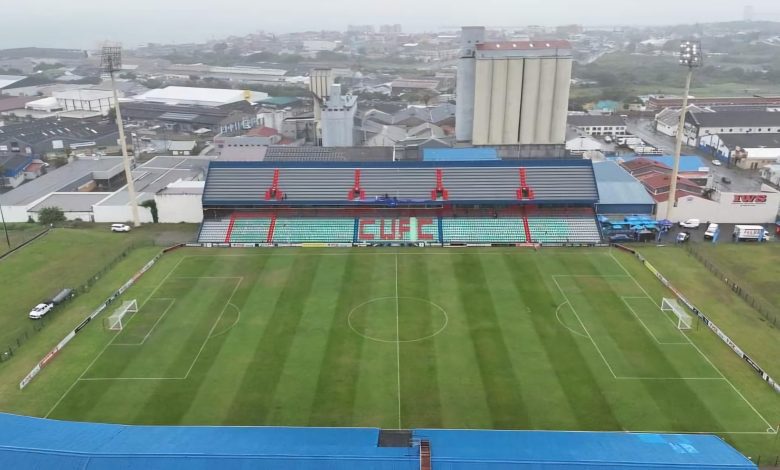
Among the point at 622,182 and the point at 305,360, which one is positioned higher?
the point at 622,182

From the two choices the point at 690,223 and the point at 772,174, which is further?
the point at 772,174

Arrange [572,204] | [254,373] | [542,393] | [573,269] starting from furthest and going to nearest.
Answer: [572,204]
[573,269]
[254,373]
[542,393]

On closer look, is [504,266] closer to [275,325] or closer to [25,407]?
[275,325]

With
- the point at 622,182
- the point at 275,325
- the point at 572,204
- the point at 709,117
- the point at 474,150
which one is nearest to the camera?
the point at 275,325

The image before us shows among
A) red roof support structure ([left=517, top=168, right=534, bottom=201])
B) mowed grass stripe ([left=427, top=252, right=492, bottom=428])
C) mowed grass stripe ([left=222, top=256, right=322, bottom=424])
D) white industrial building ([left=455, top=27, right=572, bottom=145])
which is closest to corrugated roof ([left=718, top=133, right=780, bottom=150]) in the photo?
white industrial building ([left=455, top=27, right=572, bottom=145])

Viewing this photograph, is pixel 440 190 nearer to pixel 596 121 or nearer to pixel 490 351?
pixel 490 351

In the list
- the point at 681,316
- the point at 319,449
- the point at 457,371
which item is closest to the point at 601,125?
the point at 681,316

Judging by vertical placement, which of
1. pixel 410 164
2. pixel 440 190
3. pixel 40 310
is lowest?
pixel 40 310

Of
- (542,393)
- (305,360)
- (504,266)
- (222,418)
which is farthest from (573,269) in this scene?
(222,418)
